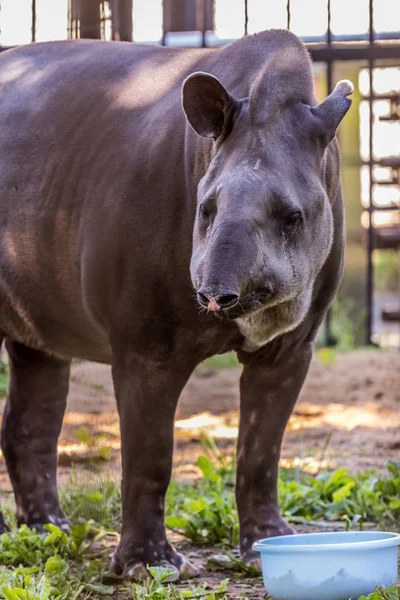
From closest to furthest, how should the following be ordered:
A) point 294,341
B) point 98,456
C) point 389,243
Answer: point 294,341, point 98,456, point 389,243

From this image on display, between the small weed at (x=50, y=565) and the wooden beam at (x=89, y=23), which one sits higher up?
the wooden beam at (x=89, y=23)

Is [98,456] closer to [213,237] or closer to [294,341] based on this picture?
[294,341]

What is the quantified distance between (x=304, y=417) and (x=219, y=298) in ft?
12.3

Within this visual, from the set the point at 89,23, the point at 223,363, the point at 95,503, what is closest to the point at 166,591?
the point at 95,503

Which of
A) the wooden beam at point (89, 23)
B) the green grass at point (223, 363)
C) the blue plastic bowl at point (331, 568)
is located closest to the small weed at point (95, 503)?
the blue plastic bowl at point (331, 568)

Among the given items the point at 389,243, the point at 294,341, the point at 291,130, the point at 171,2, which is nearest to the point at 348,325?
the point at 389,243

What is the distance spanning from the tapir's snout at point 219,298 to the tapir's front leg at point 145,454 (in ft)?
2.54

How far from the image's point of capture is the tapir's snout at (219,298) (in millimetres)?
3180

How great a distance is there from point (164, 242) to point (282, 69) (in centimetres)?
66

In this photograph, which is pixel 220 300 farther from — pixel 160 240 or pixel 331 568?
pixel 331 568

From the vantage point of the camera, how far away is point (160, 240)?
3.86 m

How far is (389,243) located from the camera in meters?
8.96

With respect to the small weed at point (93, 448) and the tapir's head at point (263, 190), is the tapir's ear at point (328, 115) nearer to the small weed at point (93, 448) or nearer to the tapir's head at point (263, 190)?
the tapir's head at point (263, 190)

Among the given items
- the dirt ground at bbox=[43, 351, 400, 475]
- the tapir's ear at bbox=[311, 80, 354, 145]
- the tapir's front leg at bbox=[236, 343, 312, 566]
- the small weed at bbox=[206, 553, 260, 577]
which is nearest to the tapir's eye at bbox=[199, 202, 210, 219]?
the tapir's ear at bbox=[311, 80, 354, 145]
